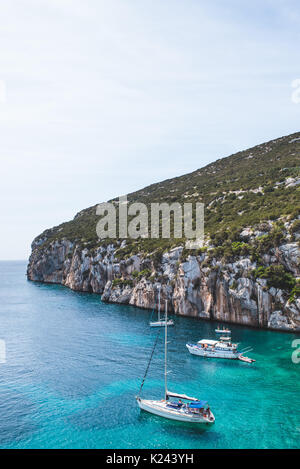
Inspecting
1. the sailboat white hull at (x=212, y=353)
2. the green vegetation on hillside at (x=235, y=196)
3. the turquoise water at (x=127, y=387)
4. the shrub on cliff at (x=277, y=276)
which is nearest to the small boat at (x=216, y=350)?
the sailboat white hull at (x=212, y=353)

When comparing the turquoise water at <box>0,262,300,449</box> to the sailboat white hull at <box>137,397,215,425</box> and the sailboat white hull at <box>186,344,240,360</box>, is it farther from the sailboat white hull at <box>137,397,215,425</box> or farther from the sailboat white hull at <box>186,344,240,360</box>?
the sailboat white hull at <box>186,344,240,360</box>

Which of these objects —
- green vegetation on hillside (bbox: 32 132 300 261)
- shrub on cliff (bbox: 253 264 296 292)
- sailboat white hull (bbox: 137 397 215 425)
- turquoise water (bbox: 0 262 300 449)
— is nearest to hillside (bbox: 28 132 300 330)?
shrub on cliff (bbox: 253 264 296 292)

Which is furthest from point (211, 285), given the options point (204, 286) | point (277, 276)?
point (277, 276)

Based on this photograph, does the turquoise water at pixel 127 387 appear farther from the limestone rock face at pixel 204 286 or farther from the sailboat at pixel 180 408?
the limestone rock face at pixel 204 286

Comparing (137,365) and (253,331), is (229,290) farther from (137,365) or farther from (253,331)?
(137,365)

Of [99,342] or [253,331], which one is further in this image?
[253,331]

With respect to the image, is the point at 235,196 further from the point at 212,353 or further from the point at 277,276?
the point at 212,353
